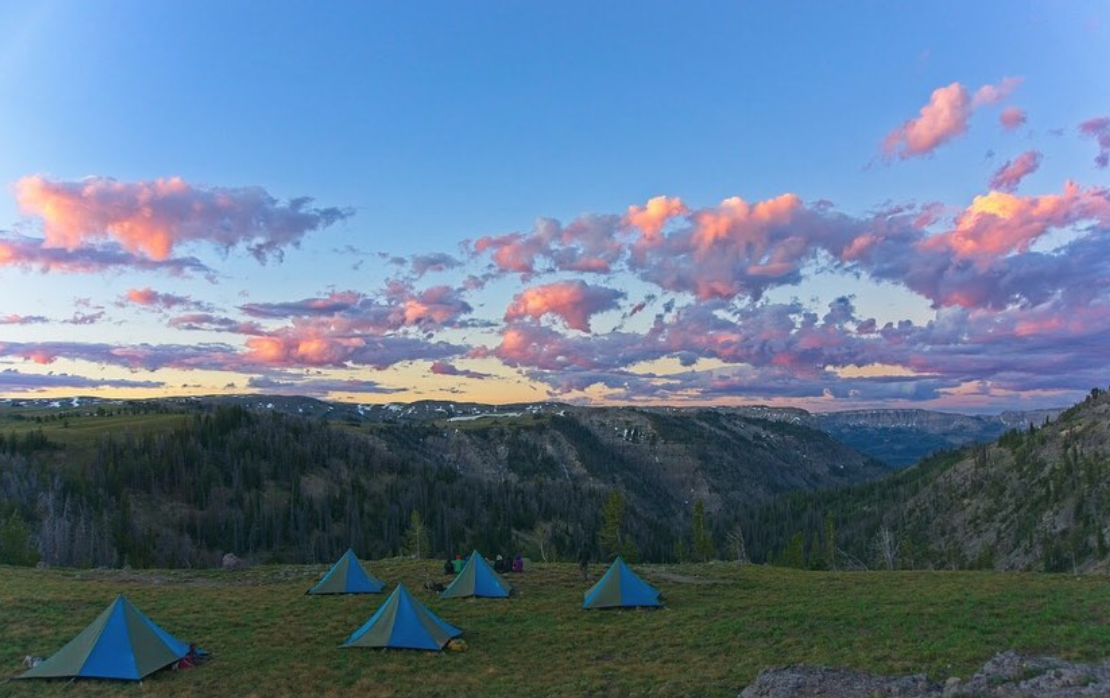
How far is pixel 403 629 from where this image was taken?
25938mm

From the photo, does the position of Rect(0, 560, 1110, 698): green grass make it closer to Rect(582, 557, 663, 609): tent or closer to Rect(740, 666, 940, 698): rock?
Rect(582, 557, 663, 609): tent

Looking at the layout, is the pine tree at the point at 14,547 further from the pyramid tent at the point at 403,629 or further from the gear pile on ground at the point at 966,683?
the gear pile on ground at the point at 966,683

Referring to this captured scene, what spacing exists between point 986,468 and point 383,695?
19448cm

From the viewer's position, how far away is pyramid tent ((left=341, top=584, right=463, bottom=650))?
84.3 ft

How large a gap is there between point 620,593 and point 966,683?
1652 centimetres

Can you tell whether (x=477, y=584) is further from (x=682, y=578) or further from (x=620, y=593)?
(x=682, y=578)

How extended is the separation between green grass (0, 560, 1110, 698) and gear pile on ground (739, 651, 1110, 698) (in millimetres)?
1112

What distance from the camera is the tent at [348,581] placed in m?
36.3

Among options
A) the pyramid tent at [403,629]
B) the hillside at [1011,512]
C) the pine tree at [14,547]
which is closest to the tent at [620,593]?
the pyramid tent at [403,629]

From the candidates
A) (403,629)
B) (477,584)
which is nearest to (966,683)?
(403,629)

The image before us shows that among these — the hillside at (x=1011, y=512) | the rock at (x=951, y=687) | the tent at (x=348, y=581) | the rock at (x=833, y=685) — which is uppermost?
the rock at (x=951, y=687)

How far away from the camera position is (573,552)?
18375 centimetres

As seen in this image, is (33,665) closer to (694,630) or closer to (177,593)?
(177,593)

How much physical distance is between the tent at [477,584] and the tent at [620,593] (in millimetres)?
5075
